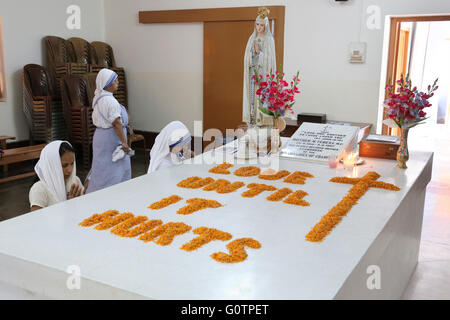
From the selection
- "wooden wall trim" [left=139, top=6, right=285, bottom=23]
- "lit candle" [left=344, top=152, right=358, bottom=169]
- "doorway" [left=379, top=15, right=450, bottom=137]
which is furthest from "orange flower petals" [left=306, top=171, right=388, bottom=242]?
"wooden wall trim" [left=139, top=6, right=285, bottom=23]

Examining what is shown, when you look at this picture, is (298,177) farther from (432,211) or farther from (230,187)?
(432,211)

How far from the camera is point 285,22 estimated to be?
6746mm

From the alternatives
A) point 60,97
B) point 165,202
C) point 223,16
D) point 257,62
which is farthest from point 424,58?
point 165,202

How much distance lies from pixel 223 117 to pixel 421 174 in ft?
14.9

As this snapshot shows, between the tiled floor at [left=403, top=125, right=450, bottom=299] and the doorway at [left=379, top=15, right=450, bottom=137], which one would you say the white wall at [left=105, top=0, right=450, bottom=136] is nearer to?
the doorway at [left=379, top=15, right=450, bottom=137]

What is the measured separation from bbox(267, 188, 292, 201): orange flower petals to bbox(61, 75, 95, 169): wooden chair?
A: 15.4 feet

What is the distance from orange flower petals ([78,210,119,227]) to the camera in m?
2.27

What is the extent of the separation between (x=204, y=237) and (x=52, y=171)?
1.46 m

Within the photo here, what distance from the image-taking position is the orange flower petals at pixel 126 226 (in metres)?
2.16

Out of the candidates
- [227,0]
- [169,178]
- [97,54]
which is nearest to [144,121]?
[97,54]

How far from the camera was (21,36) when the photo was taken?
23.1 feet

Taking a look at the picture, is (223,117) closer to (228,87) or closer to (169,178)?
(228,87)

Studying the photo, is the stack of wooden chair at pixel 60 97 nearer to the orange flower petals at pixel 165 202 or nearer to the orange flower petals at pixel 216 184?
the orange flower petals at pixel 216 184

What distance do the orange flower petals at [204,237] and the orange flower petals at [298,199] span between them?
64cm
